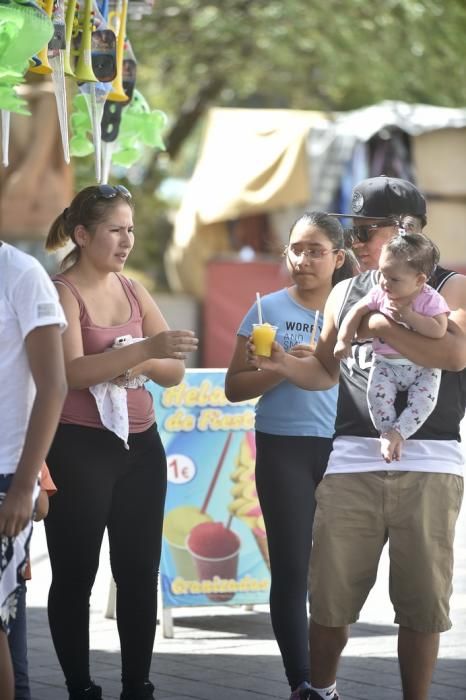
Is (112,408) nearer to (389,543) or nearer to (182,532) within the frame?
(389,543)

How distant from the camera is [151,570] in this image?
5.13 m

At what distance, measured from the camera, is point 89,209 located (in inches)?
199

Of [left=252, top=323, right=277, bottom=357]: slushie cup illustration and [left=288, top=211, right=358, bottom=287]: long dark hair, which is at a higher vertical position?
[left=288, top=211, right=358, bottom=287]: long dark hair

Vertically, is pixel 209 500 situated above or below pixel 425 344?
below

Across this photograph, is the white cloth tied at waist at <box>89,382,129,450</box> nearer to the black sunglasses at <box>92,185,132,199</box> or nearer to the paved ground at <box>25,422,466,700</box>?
the black sunglasses at <box>92,185,132,199</box>

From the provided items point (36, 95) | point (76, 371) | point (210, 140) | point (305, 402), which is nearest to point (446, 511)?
point (305, 402)

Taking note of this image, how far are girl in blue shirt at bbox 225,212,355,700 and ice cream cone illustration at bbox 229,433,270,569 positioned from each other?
4.74ft

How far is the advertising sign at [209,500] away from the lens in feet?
22.1

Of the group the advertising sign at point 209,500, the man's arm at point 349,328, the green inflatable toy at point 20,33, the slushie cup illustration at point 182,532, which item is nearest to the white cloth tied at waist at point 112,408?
the man's arm at point 349,328

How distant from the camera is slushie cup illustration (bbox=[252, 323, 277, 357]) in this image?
4.81 meters

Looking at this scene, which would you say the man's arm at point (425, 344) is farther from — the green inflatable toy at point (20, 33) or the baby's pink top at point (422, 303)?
the green inflatable toy at point (20, 33)

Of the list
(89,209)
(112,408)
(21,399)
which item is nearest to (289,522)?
(112,408)

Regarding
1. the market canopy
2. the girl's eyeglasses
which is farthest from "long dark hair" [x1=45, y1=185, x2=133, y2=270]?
the market canopy

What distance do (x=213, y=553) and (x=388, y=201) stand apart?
8.18ft
